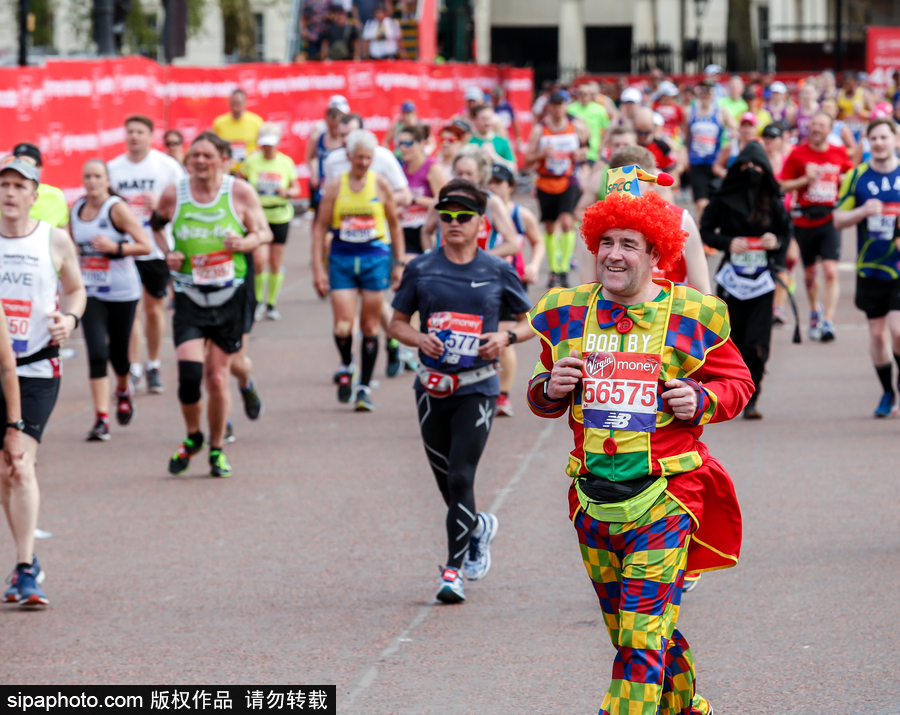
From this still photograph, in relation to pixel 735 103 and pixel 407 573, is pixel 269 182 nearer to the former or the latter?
pixel 407 573

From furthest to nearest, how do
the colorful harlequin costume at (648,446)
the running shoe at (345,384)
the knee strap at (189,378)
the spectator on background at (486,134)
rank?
the spectator on background at (486,134) < the running shoe at (345,384) < the knee strap at (189,378) < the colorful harlequin costume at (648,446)

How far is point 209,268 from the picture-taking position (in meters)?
8.88

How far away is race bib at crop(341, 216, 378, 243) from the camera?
10.9m

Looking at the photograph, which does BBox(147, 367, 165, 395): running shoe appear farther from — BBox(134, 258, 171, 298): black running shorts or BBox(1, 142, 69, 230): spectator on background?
BBox(1, 142, 69, 230): spectator on background

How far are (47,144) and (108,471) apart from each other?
748 centimetres

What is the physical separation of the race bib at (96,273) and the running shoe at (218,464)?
6.47ft

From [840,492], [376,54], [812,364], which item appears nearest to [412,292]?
[840,492]

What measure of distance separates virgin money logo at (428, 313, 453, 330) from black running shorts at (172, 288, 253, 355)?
2576mm

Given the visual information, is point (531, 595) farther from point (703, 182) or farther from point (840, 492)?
point (703, 182)


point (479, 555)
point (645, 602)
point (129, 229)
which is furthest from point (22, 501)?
point (129, 229)

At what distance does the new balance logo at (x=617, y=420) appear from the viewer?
13.9ft

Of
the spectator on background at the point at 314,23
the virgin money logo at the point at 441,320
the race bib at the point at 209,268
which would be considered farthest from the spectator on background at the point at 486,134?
the spectator on background at the point at 314,23

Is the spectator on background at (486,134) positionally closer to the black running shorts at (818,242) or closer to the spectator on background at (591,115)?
the black running shorts at (818,242)

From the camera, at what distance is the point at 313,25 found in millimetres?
30797
